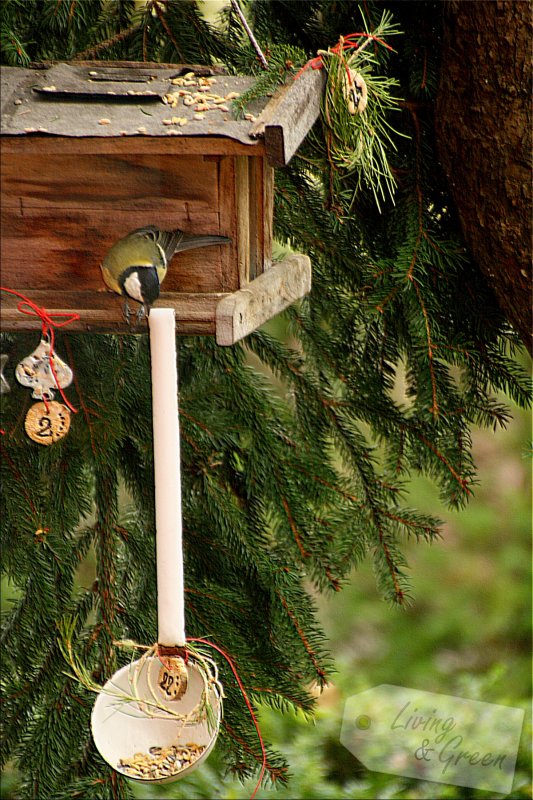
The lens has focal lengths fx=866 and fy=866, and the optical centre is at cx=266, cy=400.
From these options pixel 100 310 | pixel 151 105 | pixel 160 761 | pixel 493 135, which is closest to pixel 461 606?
pixel 493 135

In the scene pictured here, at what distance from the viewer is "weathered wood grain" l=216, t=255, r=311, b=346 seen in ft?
2.90

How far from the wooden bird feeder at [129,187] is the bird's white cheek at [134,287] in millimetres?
43

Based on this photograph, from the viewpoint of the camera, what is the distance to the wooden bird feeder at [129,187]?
86cm

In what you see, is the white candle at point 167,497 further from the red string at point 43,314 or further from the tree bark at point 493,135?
the tree bark at point 493,135

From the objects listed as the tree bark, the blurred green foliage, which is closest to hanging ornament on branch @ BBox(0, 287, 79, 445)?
the tree bark

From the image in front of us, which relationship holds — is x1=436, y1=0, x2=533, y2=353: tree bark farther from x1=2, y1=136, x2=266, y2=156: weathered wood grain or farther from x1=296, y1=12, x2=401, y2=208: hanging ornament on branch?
x1=2, y1=136, x2=266, y2=156: weathered wood grain

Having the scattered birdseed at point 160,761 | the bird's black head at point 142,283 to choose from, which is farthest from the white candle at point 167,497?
the scattered birdseed at point 160,761

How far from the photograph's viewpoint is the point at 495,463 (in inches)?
143

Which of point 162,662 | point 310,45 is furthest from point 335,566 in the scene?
point 310,45

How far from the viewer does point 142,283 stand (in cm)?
90

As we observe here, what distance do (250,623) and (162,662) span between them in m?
0.46

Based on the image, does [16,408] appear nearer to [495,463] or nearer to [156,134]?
[156,134]

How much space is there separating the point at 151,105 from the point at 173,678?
0.61 meters

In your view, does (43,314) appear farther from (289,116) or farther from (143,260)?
(289,116)
